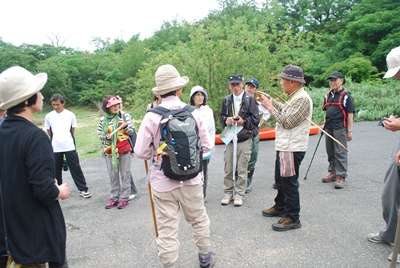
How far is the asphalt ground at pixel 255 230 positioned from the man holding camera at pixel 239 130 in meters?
0.25

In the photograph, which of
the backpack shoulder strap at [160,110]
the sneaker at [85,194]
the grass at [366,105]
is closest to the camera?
the backpack shoulder strap at [160,110]

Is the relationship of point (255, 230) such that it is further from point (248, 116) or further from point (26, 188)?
point (26, 188)

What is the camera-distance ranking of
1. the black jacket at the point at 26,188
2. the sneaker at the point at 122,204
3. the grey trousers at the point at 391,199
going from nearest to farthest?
1. the black jacket at the point at 26,188
2. the grey trousers at the point at 391,199
3. the sneaker at the point at 122,204

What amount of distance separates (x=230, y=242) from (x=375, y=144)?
21.3ft

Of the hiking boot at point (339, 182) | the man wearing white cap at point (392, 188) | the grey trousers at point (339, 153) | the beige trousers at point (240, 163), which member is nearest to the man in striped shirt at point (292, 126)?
the man wearing white cap at point (392, 188)

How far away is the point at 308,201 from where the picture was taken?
459cm

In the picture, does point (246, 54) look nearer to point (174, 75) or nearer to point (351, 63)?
point (174, 75)

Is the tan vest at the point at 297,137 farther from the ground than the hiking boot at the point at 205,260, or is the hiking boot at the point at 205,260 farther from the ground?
the tan vest at the point at 297,137

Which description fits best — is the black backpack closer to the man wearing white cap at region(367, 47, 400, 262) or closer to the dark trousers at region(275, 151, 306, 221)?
the dark trousers at region(275, 151, 306, 221)

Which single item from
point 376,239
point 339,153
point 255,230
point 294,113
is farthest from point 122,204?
point 339,153

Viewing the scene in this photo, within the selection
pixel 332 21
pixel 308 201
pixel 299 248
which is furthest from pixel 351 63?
pixel 299 248

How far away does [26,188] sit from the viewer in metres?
1.96

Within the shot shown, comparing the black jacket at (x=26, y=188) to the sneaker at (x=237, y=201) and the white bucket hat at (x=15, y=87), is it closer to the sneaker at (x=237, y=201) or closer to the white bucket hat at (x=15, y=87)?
the white bucket hat at (x=15, y=87)

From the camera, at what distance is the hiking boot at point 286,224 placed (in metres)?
3.69
